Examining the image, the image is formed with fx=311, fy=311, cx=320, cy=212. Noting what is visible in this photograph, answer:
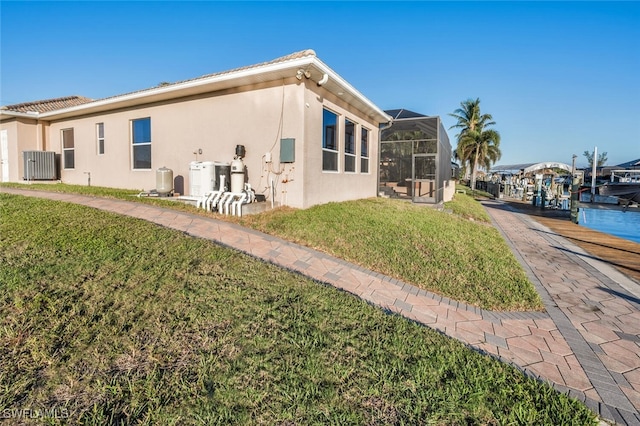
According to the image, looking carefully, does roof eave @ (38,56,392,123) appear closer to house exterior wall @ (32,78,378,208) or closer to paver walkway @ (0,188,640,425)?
house exterior wall @ (32,78,378,208)

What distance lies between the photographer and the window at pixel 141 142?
984 cm

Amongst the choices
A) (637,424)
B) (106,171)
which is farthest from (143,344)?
(106,171)

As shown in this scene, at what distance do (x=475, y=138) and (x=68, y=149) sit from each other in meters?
33.2

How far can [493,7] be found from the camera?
9.50m

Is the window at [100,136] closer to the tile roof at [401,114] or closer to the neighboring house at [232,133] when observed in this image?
the neighboring house at [232,133]

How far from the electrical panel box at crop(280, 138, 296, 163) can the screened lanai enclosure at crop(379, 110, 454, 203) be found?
694cm

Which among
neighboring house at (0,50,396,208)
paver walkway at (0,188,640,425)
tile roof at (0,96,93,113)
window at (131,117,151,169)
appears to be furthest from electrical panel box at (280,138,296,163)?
tile roof at (0,96,93,113)

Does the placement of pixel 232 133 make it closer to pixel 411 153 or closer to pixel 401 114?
pixel 401 114

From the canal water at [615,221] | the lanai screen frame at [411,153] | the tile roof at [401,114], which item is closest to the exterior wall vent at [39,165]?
the lanai screen frame at [411,153]

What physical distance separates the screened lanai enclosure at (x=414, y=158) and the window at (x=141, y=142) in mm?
9160

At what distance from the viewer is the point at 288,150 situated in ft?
24.0

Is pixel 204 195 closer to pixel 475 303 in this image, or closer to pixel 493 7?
pixel 475 303

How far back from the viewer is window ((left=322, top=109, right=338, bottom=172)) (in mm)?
8554

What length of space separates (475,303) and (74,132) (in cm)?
1428
